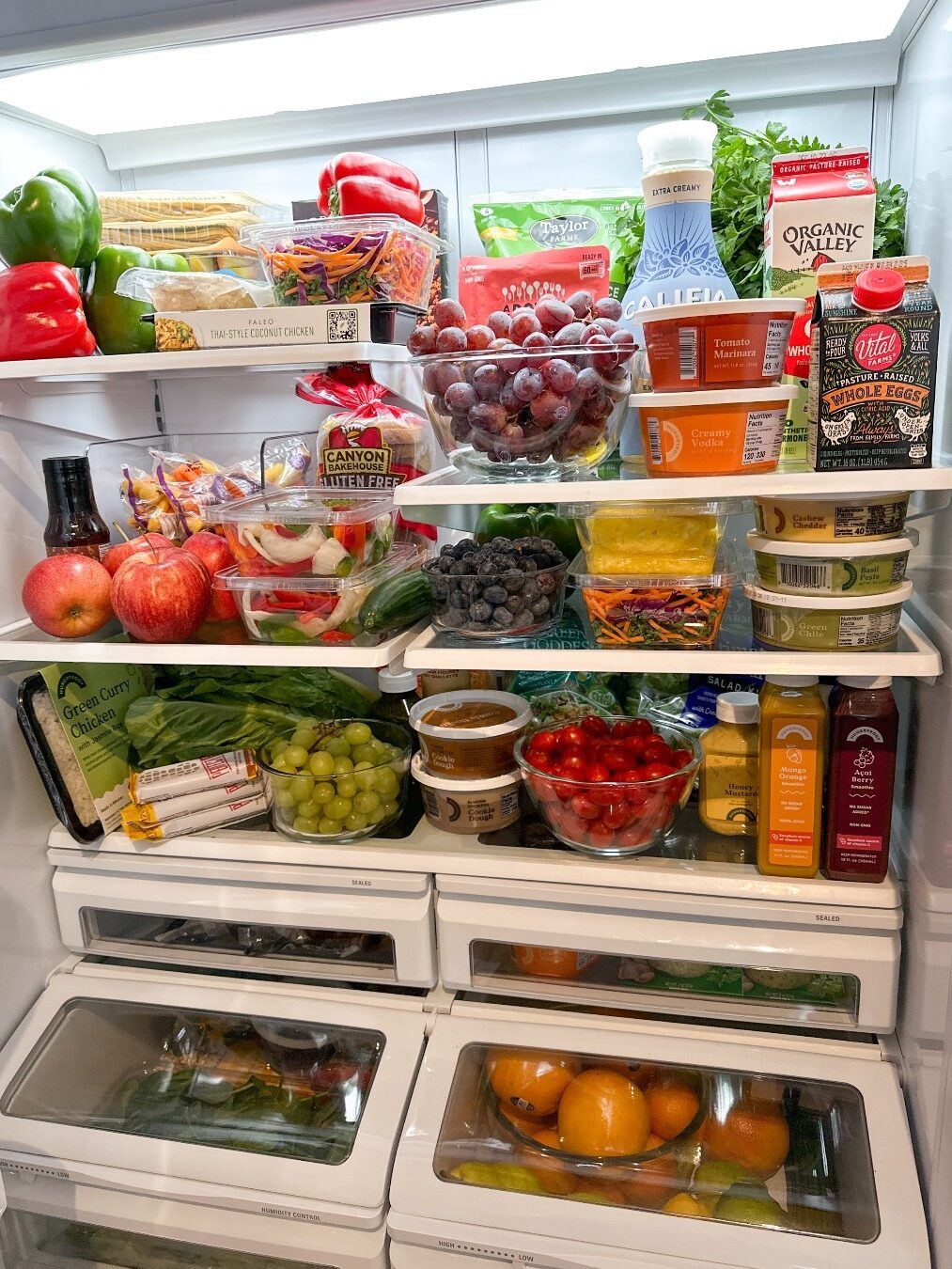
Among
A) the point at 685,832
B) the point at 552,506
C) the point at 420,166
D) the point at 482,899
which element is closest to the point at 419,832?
the point at 482,899

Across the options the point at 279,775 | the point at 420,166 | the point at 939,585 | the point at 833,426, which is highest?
the point at 420,166

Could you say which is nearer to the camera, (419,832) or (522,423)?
(522,423)

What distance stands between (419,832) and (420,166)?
106cm

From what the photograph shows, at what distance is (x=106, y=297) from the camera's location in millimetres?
1297

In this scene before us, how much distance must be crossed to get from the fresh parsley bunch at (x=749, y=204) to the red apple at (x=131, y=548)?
800mm

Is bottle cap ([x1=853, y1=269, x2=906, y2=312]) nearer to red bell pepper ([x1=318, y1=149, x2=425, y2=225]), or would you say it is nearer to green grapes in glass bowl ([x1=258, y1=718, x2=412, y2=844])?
red bell pepper ([x1=318, y1=149, x2=425, y2=225])

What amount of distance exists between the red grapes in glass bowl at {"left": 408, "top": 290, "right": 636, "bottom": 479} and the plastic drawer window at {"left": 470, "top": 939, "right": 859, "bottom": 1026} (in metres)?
0.65

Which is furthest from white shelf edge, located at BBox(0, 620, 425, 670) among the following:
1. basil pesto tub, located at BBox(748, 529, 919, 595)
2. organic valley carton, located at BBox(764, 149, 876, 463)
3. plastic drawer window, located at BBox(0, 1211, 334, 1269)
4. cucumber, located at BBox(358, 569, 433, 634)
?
plastic drawer window, located at BBox(0, 1211, 334, 1269)

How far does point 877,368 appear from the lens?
946 mm

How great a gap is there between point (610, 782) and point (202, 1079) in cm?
75

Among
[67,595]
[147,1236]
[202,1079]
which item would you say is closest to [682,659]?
[67,595]

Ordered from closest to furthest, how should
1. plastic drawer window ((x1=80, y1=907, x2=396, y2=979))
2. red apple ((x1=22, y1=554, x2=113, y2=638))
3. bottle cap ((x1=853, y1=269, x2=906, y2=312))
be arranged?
1. bottle cap ((x1=853, y1=269, x2=906, y2=312))
2. red apple ((x1=22, y1=554, x2=113, y2=638))
3. plastic drawer window ((x1=80, y1=907, x2=396, y2=979))

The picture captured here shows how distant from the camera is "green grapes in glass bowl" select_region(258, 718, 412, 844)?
4.29 ft

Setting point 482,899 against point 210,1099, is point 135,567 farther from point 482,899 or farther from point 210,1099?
point 210,1099
